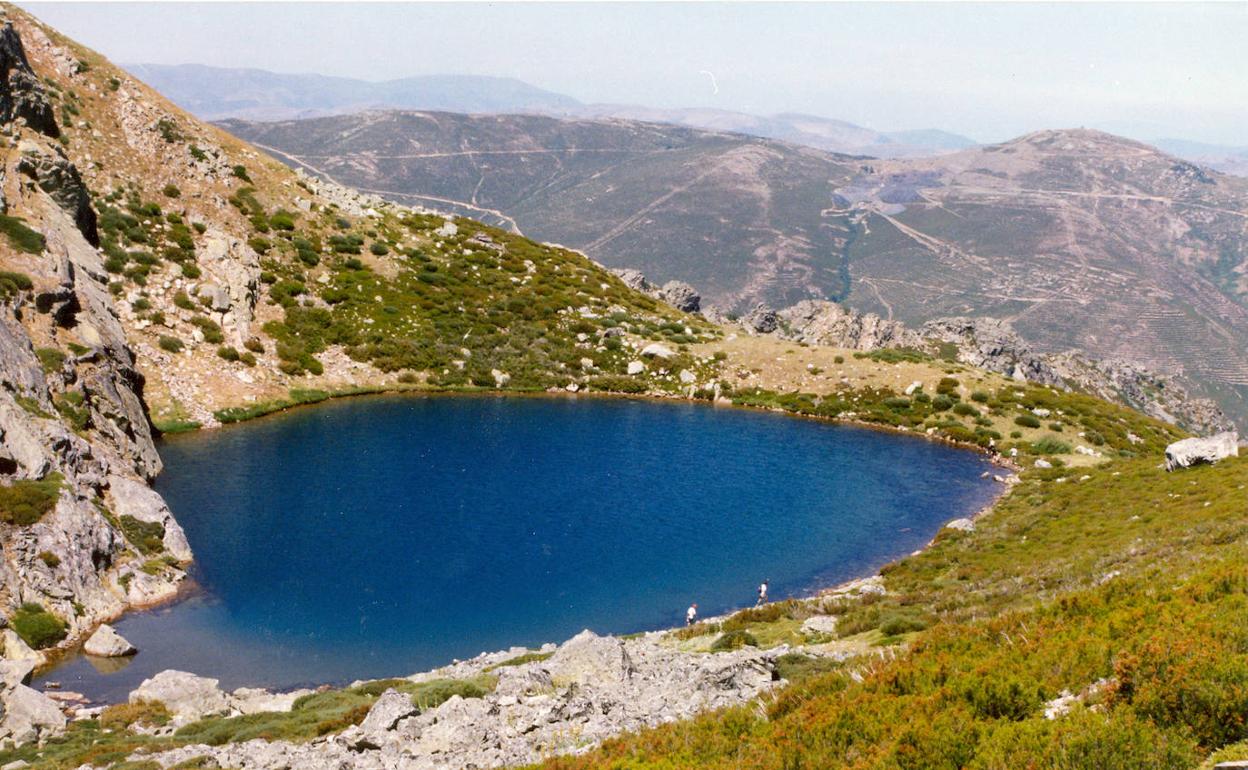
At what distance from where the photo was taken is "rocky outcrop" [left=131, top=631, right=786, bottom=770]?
764 inches

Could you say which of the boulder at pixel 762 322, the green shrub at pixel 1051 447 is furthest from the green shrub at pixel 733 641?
the boulder at pixel 762 322

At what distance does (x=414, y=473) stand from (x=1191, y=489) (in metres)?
50.0

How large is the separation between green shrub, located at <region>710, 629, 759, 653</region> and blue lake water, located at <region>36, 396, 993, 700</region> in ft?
33.1

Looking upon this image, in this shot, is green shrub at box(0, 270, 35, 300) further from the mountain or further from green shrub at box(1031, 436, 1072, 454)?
green shrub at box(1031, 436, 1072, 454)

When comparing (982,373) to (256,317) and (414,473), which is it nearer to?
(414,473)

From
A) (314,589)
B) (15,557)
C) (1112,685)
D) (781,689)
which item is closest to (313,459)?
(314,589)

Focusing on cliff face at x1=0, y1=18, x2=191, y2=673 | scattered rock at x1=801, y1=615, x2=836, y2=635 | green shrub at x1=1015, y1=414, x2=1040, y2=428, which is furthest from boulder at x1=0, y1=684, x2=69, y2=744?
green shrub at x1=1015, y1=414, x2=1040, y2=428

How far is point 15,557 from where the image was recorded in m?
33.6

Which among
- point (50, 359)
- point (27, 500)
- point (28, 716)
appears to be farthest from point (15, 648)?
point (50, 359)

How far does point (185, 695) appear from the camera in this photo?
26984mm

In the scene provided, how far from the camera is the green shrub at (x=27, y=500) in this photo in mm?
34688

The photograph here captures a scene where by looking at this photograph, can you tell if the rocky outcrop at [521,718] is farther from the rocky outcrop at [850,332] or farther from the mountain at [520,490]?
the rocky outcrop at [850,332]

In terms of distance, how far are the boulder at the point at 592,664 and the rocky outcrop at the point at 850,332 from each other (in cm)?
9644

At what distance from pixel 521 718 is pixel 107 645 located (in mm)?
22617
